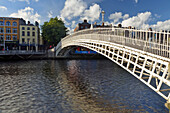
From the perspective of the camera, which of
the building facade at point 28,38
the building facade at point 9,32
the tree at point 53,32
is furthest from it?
the building facade at point 28,38

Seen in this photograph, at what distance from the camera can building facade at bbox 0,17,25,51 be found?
55219mm

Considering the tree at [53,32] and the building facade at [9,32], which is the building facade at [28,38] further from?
the tree at [53,32]

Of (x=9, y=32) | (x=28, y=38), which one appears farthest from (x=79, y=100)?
(x=9, y=32)

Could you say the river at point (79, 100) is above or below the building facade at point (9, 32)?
below

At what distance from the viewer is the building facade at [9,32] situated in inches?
2174

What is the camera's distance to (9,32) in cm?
5656

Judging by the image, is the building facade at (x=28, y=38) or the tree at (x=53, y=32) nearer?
the tree at (x=53, y=32)

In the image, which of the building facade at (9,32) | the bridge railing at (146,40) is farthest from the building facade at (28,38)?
the bridge railing at (146,40)

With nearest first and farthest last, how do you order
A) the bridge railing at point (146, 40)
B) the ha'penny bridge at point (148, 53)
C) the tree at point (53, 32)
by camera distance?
1. the ha'penny bridge at point (148, 53)
2. the bridge railing at point (146, 40)
3. the tree at point (53, 32)

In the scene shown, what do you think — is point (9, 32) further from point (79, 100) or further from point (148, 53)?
point (148, 53)

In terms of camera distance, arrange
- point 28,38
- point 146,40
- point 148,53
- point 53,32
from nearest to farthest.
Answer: point 148,53
point 146,40
point 53,32
point 28,38

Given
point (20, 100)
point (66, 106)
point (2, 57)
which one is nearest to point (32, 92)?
point (20, 100)

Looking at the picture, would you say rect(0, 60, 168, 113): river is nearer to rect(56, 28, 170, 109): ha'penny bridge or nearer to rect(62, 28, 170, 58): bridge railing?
rect(56, 28, 170, 109): ha'penny bridge

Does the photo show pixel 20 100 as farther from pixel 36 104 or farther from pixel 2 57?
pixel 2 57
